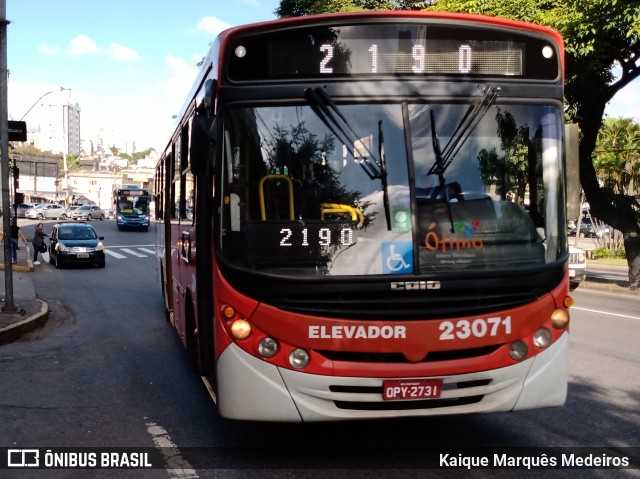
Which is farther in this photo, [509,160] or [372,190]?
[509,160]

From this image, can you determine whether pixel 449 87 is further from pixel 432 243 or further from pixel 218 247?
pixel 218 247

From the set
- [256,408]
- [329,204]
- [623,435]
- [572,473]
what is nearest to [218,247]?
[329,204]

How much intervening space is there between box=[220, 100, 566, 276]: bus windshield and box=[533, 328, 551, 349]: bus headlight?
0.48 meters

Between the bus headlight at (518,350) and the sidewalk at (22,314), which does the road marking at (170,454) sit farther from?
the sidewalk at (22,314)

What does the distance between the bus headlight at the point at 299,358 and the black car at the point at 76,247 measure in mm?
20069

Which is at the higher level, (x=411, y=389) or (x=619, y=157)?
(x=619, y=157)

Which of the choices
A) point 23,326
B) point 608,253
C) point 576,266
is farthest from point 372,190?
point 608,253

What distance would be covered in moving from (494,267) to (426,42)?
1.70 meters

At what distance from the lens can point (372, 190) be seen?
15.5 ft

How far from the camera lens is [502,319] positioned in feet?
15.6

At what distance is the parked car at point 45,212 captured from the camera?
2680 inches

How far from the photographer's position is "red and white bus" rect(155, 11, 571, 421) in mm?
4598

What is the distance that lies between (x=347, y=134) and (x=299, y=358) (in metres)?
1.59

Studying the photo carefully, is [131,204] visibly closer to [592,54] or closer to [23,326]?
[592,54]
